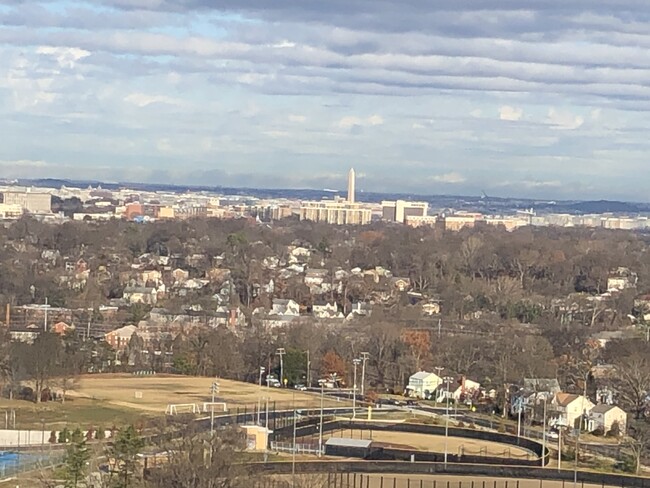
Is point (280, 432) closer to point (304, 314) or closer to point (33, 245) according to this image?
point (304, 314)

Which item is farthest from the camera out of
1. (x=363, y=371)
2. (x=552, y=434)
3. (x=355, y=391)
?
(x=363, y=371)

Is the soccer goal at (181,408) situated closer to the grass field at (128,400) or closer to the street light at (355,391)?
the grass field at (128,400)

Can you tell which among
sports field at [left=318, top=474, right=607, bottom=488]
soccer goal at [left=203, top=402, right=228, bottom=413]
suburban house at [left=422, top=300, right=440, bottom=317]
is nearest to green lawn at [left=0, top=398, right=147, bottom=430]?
soccer goal at [left=203, top=402, right=228, bottom=413]

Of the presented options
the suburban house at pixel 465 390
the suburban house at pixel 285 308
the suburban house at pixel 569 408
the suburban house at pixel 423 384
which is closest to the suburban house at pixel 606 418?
the suburban house at pixel 569 408

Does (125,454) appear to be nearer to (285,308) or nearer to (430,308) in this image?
(285,308)

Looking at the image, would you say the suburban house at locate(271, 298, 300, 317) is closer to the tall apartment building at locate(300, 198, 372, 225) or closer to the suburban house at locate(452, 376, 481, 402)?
the suburban house at locate(452, 376, 481, 402)

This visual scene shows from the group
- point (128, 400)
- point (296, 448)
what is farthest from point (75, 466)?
point (128, 400)
